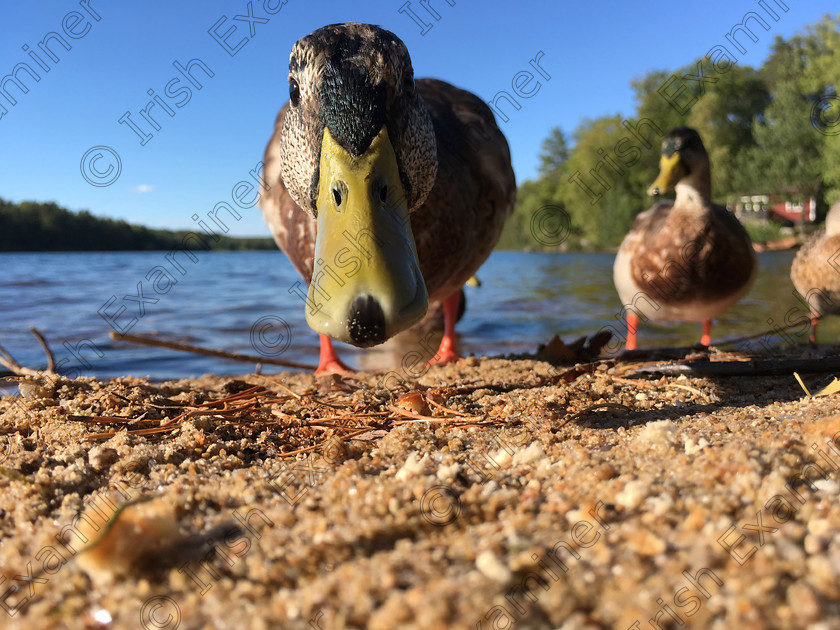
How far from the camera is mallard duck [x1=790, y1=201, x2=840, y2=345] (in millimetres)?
5293

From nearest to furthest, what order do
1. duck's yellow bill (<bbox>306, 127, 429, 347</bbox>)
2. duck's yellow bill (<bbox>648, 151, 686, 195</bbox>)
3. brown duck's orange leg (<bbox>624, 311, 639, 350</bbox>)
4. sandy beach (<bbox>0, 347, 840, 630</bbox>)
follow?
sandy beach (<bbox>0, 347, 840, 630</bbox>) → duck's yellow bill (<bbox>306, 127, 429, 347</bbox>) → brown duck's orange leg (<bbox>624, 311, 639, 350</bbox>) → duck's yellow bill (<bbox>648, 151, 686, 195</bbox>)

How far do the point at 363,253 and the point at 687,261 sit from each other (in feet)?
11.9

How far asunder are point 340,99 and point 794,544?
1.75m

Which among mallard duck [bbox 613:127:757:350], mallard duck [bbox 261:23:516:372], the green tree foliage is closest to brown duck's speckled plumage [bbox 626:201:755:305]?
mallard duck [bbox 613:127:757:350]

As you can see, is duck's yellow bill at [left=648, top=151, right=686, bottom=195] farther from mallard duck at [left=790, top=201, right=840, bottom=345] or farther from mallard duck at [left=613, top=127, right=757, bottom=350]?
mallard duck at [left=790, top=201, right=840, bottom=345]

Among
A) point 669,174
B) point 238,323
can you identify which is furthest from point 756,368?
point 238,323

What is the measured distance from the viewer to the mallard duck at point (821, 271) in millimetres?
5293

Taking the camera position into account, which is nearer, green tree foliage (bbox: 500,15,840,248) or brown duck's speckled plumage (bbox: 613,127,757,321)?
brown duck's speckled plumage (bbox: 613,127,757,321)

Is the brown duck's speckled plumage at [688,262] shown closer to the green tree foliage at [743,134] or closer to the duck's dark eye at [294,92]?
the duck's dark eye at [294,92]

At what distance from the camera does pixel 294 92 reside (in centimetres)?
235

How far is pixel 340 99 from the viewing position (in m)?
1.94

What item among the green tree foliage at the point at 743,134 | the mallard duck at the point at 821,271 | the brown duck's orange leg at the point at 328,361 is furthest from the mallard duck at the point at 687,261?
the green tree foliage at the point at 743,134

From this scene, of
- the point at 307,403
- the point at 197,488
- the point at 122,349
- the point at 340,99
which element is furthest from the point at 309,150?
the point at 122,349

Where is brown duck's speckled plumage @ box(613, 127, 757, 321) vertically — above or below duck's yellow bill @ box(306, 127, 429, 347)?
below
